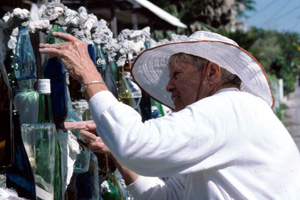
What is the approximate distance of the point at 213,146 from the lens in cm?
145

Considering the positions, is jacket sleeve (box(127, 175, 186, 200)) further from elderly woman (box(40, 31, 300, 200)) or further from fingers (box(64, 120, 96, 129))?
fingers (box(64, 120, 96, 129))

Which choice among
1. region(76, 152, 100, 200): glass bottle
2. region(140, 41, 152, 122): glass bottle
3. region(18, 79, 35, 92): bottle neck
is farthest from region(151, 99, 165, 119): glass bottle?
region(18, 79, 35, 92): bottle neck

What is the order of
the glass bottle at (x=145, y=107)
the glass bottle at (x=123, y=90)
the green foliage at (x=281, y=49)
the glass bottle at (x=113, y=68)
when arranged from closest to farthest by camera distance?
the glass bottle at (x=113, y=68)
the glass bottle at (x=123, y=90)
the glass bottle at (x=145, y=107)
the green foliage at (x=281, y=49)

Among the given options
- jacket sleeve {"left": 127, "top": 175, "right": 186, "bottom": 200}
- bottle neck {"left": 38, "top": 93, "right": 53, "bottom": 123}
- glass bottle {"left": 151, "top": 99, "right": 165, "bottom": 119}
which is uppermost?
bottle neck {"left": 38, "top": 93, "right": 53, "bottom": 123}

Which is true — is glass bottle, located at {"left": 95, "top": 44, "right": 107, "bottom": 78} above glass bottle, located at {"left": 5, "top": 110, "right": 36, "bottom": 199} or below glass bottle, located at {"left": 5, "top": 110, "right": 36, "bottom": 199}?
above

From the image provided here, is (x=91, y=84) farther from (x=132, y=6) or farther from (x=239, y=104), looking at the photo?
(x=132, y=6)

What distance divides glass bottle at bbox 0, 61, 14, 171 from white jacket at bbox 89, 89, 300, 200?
0.81 feet

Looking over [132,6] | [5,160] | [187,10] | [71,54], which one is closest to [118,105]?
[71,54]

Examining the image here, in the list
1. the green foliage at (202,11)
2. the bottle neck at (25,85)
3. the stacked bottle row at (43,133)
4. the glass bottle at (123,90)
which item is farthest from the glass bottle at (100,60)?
the green foliage at (202,11)

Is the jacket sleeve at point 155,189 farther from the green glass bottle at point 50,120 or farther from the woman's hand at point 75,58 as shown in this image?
the woman's hand at point 75,58

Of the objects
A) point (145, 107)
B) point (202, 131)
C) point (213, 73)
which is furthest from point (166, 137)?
point (145, 107)

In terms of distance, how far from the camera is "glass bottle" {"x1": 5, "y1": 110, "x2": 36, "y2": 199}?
1364 mm

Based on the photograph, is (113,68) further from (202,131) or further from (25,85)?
(202,131)

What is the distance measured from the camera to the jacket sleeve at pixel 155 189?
1.88 m
